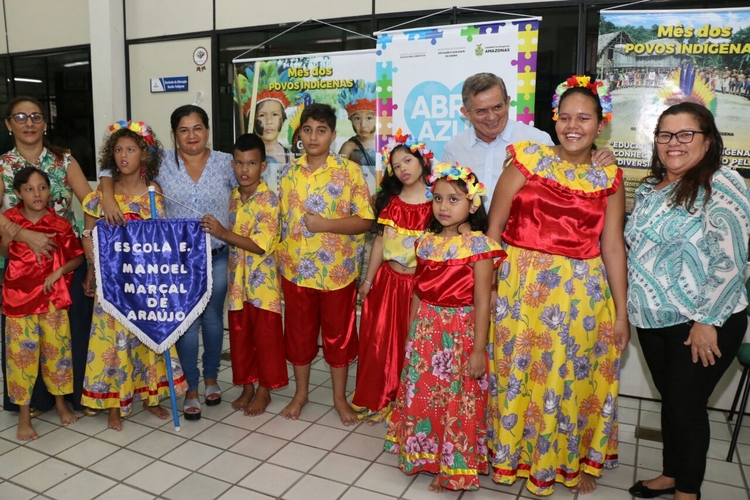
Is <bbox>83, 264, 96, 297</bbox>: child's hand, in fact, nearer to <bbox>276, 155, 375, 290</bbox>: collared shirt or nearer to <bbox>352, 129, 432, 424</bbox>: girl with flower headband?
<bbox>276, 155, 375, 290</bbox>: collared shirt

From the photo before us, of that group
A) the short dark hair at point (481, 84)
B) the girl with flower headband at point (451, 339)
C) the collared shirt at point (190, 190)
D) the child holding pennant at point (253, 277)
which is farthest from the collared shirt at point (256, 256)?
the short dark hair at point (481, 84)

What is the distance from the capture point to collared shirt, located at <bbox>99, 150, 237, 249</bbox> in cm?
311

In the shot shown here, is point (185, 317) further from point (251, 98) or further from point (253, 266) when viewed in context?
point (251, 98)

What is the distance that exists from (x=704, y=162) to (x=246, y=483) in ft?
7.61

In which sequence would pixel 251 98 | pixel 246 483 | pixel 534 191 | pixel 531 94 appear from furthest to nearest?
pixel 251 98, pixel 531 94, pixel 246 483, pixel 534 191

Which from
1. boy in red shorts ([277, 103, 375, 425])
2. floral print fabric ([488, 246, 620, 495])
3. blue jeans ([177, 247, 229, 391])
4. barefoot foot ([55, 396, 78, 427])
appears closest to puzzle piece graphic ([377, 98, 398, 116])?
boy in red shorts ([277, 103, 375, 425])

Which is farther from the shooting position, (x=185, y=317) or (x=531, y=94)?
(x=531, y=94)

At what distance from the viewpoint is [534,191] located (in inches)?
92.2

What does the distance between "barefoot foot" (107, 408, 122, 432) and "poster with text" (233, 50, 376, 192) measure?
2.17 metres

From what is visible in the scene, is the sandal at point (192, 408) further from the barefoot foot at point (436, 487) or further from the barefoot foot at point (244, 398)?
the barefoot foot at point (436, 487)

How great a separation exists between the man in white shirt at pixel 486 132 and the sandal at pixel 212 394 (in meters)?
1.92

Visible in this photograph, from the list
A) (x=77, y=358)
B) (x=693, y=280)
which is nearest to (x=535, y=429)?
(x=693, y=280)

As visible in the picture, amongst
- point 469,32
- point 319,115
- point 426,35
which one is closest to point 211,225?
point 319,115

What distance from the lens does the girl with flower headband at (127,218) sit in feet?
9.85
